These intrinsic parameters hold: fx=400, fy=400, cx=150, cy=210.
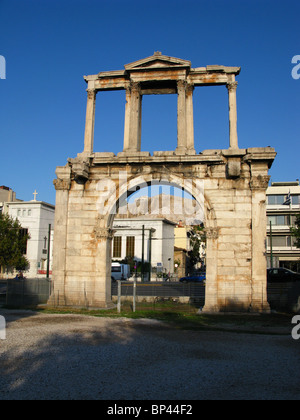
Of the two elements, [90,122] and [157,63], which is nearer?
[157,63]

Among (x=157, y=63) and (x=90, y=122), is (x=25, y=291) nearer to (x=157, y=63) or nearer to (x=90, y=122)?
(x=90, y=122)

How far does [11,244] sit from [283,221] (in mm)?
34158

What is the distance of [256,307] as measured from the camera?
16.5 meters

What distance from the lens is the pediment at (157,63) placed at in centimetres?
1830

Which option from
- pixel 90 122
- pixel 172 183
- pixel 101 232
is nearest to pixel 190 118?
pixel 172 183

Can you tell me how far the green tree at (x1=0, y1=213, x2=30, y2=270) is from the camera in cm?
4738

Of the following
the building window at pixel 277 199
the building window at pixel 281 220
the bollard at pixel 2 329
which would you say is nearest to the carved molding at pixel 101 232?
the bollard at pixel 2 329

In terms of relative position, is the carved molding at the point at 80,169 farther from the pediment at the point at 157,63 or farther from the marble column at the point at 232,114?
the marble column at the point at 232,114

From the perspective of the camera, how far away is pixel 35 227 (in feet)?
170

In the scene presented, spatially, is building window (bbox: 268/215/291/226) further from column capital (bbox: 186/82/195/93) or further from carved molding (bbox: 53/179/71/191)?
carved molding (bbox: 53/179/71/191)

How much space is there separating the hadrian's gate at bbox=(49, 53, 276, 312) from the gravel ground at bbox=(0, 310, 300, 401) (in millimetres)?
5155

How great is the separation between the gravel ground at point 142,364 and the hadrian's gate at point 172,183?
5155mm
